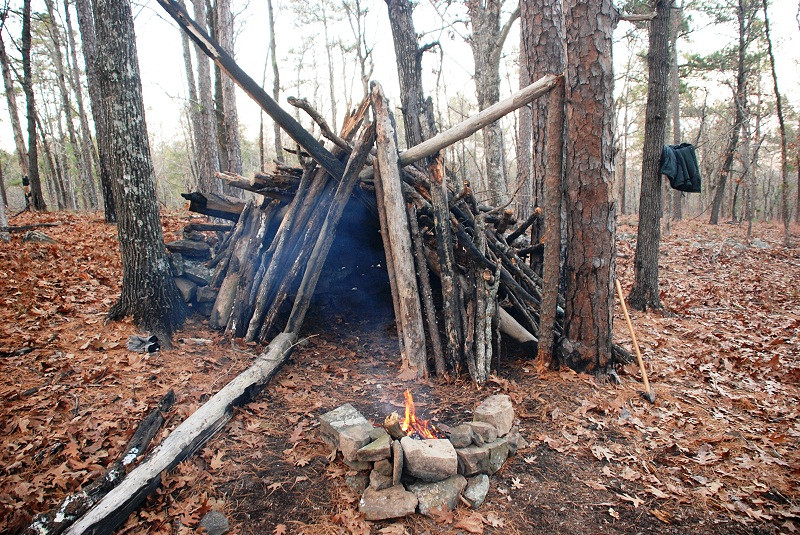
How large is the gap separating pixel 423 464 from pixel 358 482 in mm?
533

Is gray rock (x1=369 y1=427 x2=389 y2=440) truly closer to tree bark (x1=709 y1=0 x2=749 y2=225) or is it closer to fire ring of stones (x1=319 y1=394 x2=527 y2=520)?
fire ring of stones (x1=319 y1=394 x2=527 y2=520)

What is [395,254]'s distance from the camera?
4.95 meters

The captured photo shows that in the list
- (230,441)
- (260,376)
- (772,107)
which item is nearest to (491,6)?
(260,376)

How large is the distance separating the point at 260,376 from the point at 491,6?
38.5 feet

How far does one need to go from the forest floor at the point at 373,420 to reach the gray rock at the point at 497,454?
0.07 m

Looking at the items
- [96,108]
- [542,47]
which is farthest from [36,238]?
[542,47]

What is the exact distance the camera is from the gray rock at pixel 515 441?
11.1 feet

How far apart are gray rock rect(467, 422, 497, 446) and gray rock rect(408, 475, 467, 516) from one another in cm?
36

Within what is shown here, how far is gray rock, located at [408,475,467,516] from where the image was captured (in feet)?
9.32

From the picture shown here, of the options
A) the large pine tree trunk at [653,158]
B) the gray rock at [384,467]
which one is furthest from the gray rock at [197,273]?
the large pine tree trunk at [653,158]

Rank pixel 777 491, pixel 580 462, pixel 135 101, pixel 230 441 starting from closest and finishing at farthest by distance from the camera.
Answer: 1. pixel 777 491
2. pixel 580 462
3. pixel 230 441
4. pixel 135 101

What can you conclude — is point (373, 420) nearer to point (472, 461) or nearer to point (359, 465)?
point (359, 465)

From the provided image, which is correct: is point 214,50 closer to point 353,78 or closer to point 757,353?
point 757,353

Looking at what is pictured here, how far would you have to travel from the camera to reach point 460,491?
116 inches
